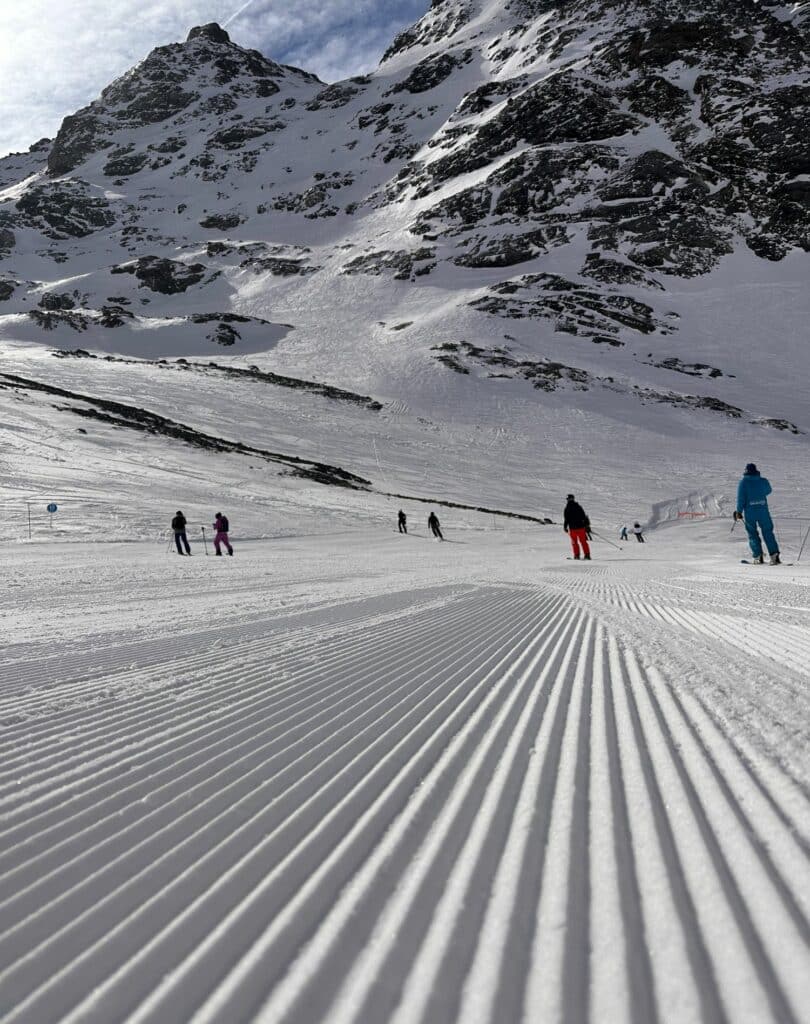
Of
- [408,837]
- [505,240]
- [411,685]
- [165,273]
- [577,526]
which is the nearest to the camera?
[408,837]

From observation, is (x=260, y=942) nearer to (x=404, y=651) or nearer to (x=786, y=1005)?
(x=786, y=1005)

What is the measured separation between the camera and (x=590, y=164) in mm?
106625

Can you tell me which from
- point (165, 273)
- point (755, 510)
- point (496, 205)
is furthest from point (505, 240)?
point (755, 510)

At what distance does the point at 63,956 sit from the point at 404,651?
2645mm

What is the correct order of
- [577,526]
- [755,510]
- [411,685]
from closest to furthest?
[411,685] → [755,510] → [577,526]

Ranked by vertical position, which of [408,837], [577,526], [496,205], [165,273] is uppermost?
[496,205]

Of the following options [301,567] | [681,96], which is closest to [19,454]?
[301,567]

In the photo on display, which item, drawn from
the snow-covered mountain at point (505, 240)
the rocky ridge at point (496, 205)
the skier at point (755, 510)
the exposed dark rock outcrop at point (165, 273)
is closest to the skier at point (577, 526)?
the skier at point (755, 510)

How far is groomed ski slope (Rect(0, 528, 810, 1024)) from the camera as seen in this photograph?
0.97 meters

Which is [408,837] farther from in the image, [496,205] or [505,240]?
[496,205]

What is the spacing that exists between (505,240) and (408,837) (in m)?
107

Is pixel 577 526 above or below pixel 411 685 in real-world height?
above

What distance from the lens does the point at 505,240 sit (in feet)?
322

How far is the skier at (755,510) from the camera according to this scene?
1022 cm
